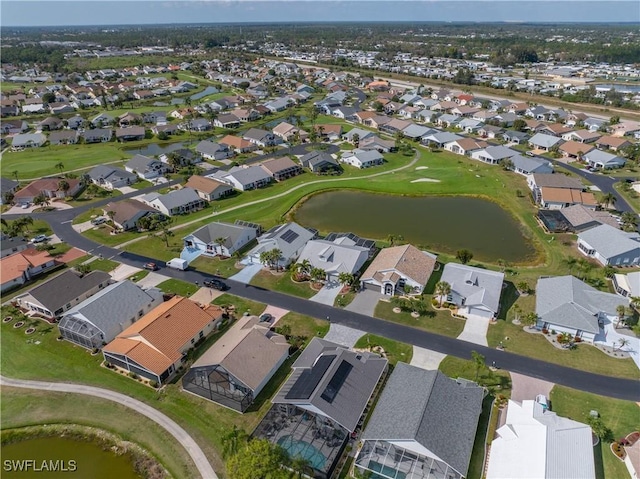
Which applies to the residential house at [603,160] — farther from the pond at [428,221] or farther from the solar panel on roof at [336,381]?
Result: the solar panel on roof at [336,381]

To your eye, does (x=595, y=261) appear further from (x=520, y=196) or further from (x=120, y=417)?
(x=120, y=417)

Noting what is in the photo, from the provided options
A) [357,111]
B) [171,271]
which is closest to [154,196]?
[171,271]

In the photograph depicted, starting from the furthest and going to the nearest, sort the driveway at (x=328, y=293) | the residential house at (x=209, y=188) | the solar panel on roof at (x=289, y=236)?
the residential house at (x=209, y=188) < the solar panel on roof at (x=289, y=236) < the driveway at (x=328, y=293)

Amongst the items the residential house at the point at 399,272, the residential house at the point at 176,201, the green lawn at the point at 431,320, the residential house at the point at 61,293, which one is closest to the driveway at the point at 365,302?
the green lawn at the point at 431,320

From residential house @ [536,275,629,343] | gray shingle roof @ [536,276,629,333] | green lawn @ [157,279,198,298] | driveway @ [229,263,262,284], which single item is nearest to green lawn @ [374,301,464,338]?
residential house @ [536,275,629,343]

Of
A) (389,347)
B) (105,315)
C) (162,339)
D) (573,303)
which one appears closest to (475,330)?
(389,347)

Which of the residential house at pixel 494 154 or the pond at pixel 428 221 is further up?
the residential house at pixel 494 154
